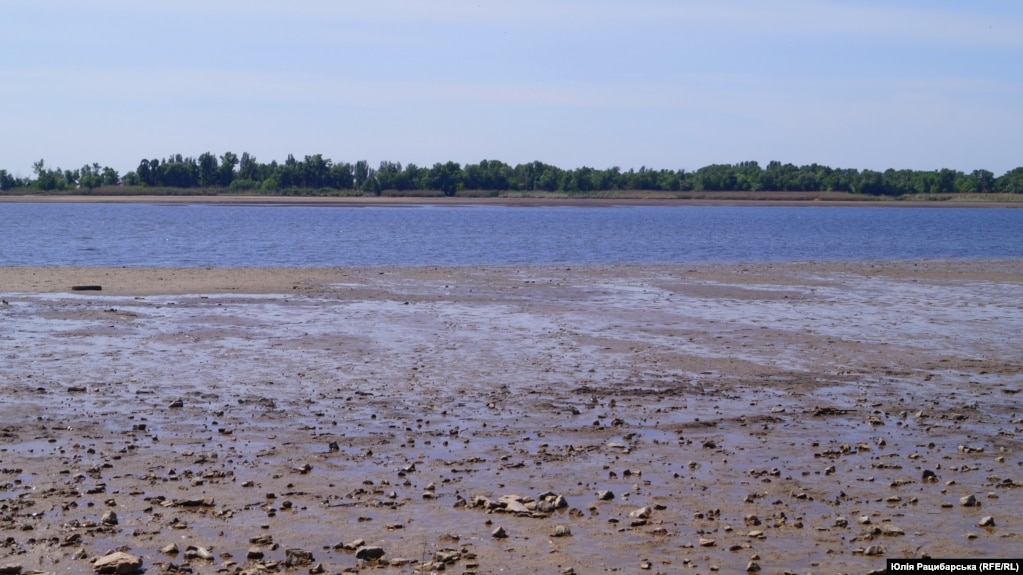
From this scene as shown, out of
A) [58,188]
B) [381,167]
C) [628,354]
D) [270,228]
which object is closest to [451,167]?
[381,167]


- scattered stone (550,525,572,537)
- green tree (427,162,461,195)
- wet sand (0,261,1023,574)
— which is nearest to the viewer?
wet sand (0,261,1023,574)

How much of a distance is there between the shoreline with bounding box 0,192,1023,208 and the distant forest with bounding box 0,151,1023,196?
7.97 metres

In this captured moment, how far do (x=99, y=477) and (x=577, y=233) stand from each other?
193 ft

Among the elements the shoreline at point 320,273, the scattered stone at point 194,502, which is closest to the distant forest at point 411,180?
the shoreline at point 320,273

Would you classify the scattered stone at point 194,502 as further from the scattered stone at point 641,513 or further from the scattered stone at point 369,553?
the scattered stone at point 641,513

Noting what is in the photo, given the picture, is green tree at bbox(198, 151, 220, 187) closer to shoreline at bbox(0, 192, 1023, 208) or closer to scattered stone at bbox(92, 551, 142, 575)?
shoreline at bbox(0, 192, 1023, 208)

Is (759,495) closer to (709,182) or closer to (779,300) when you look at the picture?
(779,300)

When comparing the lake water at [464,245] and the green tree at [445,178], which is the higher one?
→ the green tree at [445,178]

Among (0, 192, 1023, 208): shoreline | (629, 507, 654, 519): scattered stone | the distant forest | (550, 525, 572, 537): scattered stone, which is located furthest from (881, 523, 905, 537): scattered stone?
the distant forest

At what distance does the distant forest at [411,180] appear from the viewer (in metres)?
182

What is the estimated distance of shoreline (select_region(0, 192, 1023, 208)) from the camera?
500 ft

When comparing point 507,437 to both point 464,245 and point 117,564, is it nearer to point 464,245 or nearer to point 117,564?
point 117,564

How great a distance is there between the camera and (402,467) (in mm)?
9992

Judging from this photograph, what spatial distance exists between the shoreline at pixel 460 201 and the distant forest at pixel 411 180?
7.97 m
